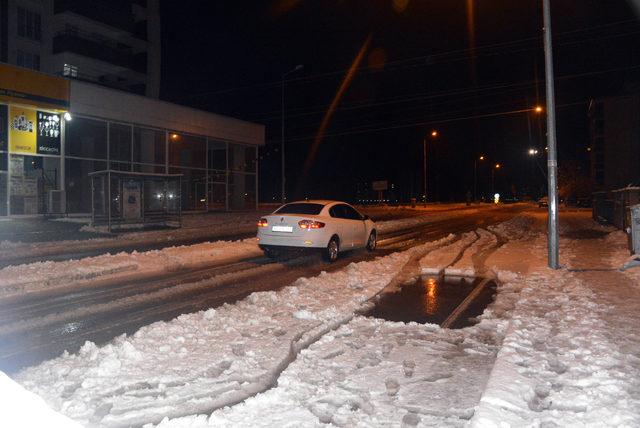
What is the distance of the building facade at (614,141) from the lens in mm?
49031

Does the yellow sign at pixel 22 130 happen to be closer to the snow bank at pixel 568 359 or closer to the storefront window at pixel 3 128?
the storefront window at pixel 3 128

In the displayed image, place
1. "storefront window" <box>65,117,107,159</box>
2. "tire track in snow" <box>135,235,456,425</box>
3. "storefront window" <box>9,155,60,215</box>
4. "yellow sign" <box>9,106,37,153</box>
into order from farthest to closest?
"storefront window" <box>65,117,107,159</box>
"storefront window" <box>9,155,60,215</box>
"yellow sign" <box>9,106,37,153</box>
"tire track in snow" <box>135,235,456,425</box>

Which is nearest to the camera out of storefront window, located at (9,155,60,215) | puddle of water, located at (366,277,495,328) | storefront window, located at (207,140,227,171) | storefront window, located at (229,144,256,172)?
puddle of water, located at (366,277,495,328)

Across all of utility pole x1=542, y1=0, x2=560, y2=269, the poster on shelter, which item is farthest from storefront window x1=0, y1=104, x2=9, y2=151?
utility pole x1=542, y1=0, x2=560, y2=269

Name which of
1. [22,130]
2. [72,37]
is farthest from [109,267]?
[72,37]

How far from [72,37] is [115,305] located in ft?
123

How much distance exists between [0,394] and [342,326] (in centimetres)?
452

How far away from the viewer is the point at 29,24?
4188cm

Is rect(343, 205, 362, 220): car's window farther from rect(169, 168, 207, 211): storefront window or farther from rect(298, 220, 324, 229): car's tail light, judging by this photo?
rect(169, 168, 207, 211): storefront window

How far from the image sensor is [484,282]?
10805 millimetres

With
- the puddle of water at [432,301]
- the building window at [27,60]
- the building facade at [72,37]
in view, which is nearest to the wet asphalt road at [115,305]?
the puddle of water at [432,301]

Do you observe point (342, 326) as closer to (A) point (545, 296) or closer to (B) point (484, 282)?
(A) point (545, 296)

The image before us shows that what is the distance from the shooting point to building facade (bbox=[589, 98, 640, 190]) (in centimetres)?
4903

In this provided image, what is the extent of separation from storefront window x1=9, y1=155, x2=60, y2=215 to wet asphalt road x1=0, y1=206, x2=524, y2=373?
17348mm
